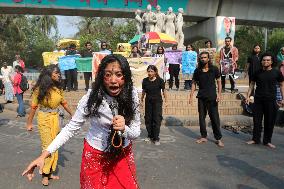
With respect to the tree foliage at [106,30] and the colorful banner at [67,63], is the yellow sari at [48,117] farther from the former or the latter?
the tree foliage at [106,30]

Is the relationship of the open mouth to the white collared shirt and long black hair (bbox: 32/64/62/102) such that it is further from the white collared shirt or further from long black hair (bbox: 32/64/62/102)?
long black hair (bbox: 32/64/62/102)

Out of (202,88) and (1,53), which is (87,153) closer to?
(202,88)

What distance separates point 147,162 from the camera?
6438mm

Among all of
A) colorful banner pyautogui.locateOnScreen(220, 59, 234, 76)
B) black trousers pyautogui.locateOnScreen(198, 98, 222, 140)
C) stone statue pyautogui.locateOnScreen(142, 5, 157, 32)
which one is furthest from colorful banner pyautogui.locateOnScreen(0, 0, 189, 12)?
black trousers pyautogui.locateOnScreen(198, 98, 222, 140)

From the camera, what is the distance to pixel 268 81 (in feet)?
24.3

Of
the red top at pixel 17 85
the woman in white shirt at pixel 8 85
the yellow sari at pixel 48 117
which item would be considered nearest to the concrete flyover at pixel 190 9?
the woman in white shirt at pixel 8 85

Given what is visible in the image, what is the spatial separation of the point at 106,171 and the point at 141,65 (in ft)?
34.1

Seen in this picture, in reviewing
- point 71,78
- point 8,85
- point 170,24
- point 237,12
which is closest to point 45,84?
point 71,78

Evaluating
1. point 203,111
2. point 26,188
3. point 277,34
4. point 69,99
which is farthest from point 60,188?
point 277,34

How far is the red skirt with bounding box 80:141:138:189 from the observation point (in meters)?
2.88

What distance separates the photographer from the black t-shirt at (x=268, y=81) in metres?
7.38

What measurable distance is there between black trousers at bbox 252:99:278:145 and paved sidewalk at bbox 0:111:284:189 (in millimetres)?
269

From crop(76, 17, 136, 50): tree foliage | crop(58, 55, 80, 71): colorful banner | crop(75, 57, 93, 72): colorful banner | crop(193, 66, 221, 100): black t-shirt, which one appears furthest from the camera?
crop(76, 17, 136, 50): tree foliage

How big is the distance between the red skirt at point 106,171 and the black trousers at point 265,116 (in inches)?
206
